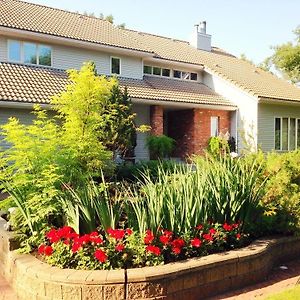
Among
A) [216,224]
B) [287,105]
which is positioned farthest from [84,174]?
[287,105]

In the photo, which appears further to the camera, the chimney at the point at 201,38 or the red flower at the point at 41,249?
the chimney at the point at 201,38

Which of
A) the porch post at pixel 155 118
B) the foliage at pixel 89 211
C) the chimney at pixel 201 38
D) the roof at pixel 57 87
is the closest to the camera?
the foliage at pixel 89 211

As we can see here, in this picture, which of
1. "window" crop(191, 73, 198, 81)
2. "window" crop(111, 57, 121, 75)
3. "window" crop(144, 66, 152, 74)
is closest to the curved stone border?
"window" crop(111, 57, 121, 75)

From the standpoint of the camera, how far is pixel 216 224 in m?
5.47

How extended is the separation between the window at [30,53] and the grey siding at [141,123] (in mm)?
5376

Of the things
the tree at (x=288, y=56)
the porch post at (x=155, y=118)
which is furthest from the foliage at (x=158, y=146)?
the tree at (x=288, y=56)

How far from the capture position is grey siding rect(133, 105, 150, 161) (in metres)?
19.1

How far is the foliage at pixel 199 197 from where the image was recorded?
5152 mm

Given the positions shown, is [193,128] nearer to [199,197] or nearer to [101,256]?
[199,197]

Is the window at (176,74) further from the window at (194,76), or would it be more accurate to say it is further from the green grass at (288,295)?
the green grass at (288,295)

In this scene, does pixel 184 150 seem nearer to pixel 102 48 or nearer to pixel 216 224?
pixel 102 48

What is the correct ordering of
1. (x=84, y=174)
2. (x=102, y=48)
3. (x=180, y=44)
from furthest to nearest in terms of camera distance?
1. (x=180, y=44)
2. (x=102, y=48)
3. (x=84, y=174)

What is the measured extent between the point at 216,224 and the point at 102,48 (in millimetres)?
15186

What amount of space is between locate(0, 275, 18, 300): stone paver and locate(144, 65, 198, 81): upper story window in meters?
18.3
